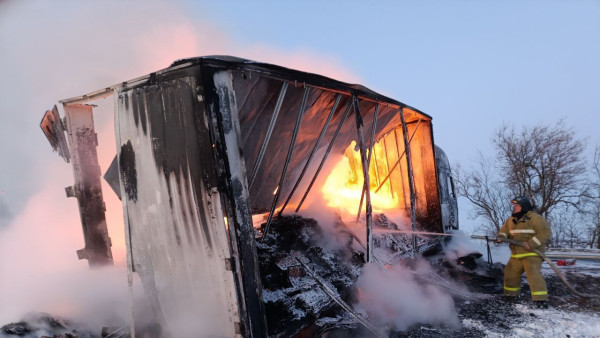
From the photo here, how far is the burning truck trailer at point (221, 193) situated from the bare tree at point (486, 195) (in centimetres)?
2126

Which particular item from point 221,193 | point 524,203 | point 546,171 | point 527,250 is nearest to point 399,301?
point 527,250

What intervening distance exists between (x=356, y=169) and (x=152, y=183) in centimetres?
542

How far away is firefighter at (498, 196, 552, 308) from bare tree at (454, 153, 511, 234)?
19.3 metres

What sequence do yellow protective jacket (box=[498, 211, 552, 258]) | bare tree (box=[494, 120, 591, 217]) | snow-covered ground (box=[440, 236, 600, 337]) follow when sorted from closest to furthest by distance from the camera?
snow-covered ground (box=[440, 236, 600, 337]) → yellow protective jacket (box=[498, 211, 552, 258]) → bare tree (box=[494, 120, 591, 217])

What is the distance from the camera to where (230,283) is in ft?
9.67

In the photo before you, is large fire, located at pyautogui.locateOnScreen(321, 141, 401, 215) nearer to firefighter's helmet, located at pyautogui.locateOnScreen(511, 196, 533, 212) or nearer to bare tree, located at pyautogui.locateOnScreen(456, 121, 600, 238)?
firefighter's helmet, located at pyautogui.locateOnScreen(511, 196, 533, 212)

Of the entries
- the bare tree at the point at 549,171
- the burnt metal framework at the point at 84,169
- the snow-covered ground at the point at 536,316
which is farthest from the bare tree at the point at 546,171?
the burnt metal framework at the point at 84,169

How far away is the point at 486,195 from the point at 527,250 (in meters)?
20.9

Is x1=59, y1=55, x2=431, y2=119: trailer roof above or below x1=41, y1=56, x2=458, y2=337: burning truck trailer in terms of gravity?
above

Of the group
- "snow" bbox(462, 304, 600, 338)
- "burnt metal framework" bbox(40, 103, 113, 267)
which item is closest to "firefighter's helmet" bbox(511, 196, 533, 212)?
"snow" bbox(462, 304, 600, 338)

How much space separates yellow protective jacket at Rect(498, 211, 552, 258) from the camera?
5121mm

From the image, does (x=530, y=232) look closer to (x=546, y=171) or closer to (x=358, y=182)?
(x=358, y=182)

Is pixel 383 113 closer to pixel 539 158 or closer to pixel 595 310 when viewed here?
pixel 595 310

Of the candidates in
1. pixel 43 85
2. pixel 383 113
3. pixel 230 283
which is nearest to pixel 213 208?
pixel 230 283
